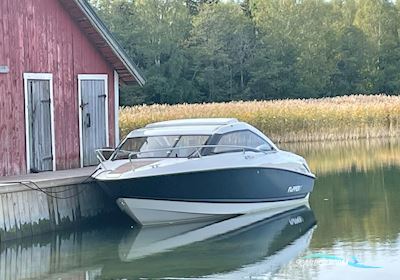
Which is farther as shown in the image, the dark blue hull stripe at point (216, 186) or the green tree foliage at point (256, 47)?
the green tree foliage at point (256, 47)

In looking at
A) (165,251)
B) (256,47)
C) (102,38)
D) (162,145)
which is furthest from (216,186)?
(256,47)

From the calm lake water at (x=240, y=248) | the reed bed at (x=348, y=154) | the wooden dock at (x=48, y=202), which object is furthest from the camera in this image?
the reed bed at (x=348, y=154)

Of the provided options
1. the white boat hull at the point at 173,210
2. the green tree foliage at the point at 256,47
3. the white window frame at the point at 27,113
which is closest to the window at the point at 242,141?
the white boat hull at the point at 173,210

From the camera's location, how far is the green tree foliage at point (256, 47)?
202 ft

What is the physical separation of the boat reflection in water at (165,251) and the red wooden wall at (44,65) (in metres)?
2.59

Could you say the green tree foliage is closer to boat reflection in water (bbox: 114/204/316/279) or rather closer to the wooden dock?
the wooden dock

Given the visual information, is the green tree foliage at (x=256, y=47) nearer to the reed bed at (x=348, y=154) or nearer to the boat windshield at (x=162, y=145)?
the reed bed at (x=348, y=154)

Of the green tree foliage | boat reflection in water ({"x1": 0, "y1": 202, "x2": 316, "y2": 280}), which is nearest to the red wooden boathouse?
boat reflection in water ({"x1": 0, "y1": 202, "x2": 316, "y2": 280})

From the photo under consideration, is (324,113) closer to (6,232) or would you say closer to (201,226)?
(201,226)

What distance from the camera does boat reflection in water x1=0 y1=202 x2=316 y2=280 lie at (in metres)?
13.3

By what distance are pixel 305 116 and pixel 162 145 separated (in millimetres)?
20044

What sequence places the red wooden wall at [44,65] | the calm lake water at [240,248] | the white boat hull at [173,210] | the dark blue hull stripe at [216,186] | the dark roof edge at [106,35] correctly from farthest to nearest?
the dark roof edge at [106,35] < the red wooden wall at [44,65] < the white boat hull at [173,210] < the dark blue hull stripe at [216,186] < the calm lake water at [240,248]

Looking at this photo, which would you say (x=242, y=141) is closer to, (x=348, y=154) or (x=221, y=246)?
(x=221, y=246)

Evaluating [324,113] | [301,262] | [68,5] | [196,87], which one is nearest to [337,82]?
[196,87]
